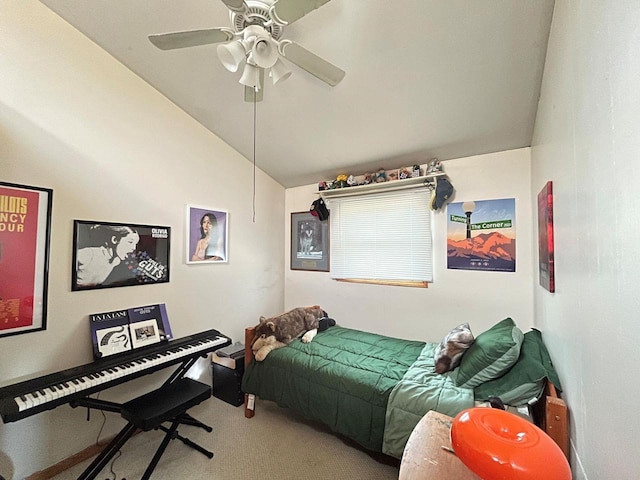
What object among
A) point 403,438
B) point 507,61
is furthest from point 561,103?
point 403,438

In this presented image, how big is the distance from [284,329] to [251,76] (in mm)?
1995

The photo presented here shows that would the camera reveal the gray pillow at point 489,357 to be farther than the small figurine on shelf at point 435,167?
No

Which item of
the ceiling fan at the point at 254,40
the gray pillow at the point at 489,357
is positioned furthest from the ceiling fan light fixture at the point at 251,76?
the gray pillow at the point at 489,357

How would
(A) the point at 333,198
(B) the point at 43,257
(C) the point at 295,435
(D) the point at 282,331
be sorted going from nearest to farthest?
1. (B) the point at 43,257
2. (C) the point at 295,435
3. (D) the point at 282,331
4. (A) the point at 333,198

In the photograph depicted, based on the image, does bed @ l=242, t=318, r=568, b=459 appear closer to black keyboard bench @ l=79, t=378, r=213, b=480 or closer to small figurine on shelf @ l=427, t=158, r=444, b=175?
black keyboard bench @ l=79, t=378, r=213, b=480

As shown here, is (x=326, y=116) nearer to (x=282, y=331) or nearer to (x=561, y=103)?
(x=561, y=103)

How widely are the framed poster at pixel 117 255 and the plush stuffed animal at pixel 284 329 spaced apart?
94cm

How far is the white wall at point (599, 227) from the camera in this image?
0.61m

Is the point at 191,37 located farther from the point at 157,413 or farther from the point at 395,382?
the point at 395,382

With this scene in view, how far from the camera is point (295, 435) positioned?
2.11 m

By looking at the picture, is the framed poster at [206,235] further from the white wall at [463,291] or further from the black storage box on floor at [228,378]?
the white wall at [463,291]

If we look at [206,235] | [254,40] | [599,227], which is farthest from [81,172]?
[599,227]

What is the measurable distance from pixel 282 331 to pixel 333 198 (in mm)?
1541

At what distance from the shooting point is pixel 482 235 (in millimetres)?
2375
